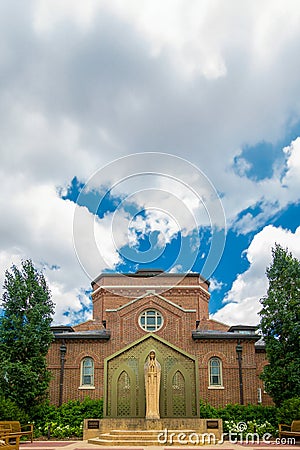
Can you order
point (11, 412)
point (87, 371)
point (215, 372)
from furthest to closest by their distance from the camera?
point (87, 371) < point (215, 372) < point (11, 412)

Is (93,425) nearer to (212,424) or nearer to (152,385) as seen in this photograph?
(152,385)

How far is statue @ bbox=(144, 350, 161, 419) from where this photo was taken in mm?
22234

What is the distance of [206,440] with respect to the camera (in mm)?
20094

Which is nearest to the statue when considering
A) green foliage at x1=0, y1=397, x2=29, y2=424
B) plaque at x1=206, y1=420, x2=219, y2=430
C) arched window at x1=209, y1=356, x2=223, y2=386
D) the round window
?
plaque at x1=206, y1=420, x2=219, y2=430

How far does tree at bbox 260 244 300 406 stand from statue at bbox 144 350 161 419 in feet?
21.1

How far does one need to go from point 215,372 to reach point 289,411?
7.34 meters

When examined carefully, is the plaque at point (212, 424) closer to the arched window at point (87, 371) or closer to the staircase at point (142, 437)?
the staircase at point (142, 437)

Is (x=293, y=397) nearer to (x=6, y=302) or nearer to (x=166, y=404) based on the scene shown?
(x=166, y=404)

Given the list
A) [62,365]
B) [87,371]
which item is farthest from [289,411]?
[62,365]

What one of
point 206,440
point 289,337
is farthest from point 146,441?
point 289,337

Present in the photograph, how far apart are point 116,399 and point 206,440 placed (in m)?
4.98

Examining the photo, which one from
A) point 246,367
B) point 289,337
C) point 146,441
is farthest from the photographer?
point 246,367

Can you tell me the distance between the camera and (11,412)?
22609 mm

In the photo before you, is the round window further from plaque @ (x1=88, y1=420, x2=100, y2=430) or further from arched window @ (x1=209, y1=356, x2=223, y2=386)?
plaque @ (x1=88, y1=420, x2=100, y2=430)
